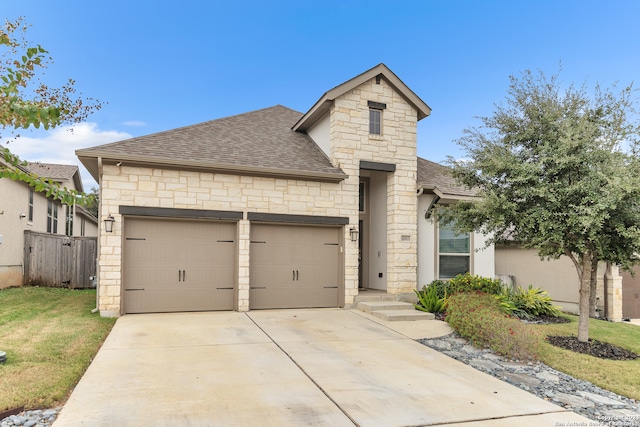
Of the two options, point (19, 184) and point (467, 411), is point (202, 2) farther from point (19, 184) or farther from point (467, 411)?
point (467, 411)

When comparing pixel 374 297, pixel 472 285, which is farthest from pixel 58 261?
pixel 472 285

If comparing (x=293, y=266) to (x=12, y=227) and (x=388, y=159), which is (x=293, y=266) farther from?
(x=12, y=227)

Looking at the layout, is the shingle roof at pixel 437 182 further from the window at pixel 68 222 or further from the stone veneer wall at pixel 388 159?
the window at pixel 68 222

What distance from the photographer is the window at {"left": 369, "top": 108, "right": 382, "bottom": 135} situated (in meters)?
11.8

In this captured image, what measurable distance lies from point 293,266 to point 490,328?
5282 millimetres

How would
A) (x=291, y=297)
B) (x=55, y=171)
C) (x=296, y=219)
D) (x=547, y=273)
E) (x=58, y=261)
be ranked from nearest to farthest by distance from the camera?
(x=296, y=219) → (x=291, y=297) → (x=547, y=273) → (x=58, y=261) → (x=55, y=171)

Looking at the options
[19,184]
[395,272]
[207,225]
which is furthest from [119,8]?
[395,272]

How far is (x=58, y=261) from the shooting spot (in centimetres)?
1534

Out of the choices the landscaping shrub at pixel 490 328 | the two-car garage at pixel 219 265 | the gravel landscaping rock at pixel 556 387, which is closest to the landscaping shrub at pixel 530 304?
the landscaping shrub at pixel 490 328

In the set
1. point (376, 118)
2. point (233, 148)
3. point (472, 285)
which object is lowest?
point (472, 285)

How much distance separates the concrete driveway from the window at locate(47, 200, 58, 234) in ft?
45.9

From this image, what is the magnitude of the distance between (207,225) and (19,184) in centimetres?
968

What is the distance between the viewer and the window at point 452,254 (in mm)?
12336

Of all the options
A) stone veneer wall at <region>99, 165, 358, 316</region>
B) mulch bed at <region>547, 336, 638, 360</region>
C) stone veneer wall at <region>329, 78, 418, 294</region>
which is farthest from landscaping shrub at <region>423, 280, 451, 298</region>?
mulch bed at <region>547, 336, 638, 360</region>
